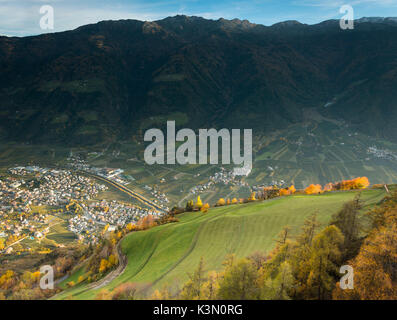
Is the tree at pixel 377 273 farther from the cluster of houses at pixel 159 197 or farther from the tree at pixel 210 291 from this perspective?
the cluster of houses at pixel 159 197

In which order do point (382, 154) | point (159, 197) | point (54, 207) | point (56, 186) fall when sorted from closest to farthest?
point (54, 207) < point (159, 197) < point (56, 186) < point (382, 154)

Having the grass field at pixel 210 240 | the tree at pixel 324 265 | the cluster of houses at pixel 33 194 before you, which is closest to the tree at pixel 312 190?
the grass field at pixel 210 240

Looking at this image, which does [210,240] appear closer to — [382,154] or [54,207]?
[54,207]

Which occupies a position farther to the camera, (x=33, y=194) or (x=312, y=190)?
(x=33, y=194)

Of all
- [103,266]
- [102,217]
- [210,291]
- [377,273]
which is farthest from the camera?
[102,217]

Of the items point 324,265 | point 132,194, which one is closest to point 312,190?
point 324,265

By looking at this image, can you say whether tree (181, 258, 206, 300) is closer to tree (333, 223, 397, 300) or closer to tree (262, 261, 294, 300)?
tree (262, 261, 294, 300)

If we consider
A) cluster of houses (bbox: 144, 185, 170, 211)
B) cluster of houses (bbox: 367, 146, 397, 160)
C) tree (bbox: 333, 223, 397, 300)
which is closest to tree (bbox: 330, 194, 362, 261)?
tree (bbox: 333, 223, 397, 300)
